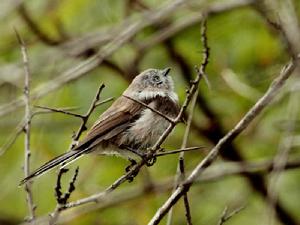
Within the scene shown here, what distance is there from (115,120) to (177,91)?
2.35 meters

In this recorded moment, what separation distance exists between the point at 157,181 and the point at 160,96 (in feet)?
8.14

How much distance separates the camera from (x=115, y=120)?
211 inches

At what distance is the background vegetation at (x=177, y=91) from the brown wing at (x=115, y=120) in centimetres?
211

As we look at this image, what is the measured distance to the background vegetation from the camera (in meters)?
7.75

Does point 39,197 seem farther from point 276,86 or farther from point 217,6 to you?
point 276,86

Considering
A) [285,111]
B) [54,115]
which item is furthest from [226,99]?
[54,115]

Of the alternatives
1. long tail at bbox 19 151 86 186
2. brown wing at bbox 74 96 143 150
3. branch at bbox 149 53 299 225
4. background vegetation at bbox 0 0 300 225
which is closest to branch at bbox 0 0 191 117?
background vegetation at bbox 0 0 300 225

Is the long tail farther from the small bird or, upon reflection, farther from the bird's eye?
the bird's eye

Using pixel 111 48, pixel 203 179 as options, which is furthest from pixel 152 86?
pixel 203 179

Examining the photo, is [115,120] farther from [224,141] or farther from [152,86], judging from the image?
[224,141]

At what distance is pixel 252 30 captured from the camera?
8242mm

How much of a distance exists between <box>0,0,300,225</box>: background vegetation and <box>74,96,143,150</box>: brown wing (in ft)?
6.93

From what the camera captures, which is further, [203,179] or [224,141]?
[203,179]

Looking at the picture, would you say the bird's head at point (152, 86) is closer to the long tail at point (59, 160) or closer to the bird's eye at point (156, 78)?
the bird's eye at point (156, 78)
